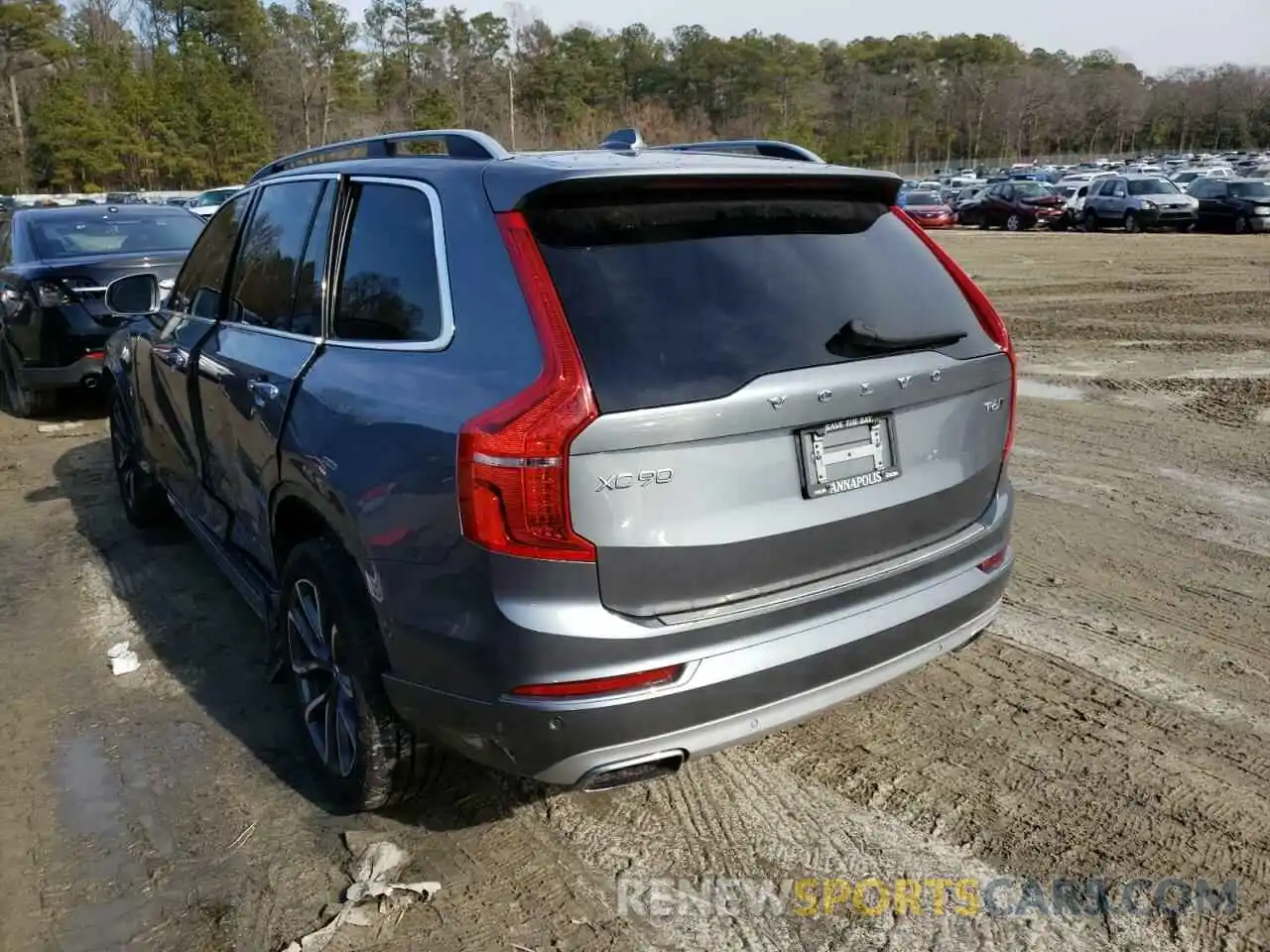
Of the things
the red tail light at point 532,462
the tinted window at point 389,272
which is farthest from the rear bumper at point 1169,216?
the red tail light at point 532,462

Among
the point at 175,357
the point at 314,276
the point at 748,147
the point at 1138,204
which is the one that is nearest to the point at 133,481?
the point at 175,357

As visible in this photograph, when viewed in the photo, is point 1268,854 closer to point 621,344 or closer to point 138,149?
point 621,344

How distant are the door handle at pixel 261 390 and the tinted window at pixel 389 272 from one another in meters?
0.37

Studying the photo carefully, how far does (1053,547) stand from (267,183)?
13.3 feet

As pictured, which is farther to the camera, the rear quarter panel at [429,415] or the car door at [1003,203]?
the car door at [1003,203]

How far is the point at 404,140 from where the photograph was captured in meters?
3.59

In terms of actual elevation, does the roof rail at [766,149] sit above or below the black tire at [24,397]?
above

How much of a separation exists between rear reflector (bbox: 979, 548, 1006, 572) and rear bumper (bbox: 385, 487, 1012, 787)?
1.00 feet

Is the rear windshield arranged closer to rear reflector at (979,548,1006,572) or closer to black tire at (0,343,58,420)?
rear reflector at (979,548,1006,572)

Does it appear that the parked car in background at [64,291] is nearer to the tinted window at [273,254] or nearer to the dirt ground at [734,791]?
the dirt ground at [734,791]

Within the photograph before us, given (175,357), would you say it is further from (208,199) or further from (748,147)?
(208,199)

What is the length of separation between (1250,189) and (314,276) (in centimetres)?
A: 3047

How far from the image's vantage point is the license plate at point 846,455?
8.91 feet

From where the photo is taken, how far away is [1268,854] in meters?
2.91
